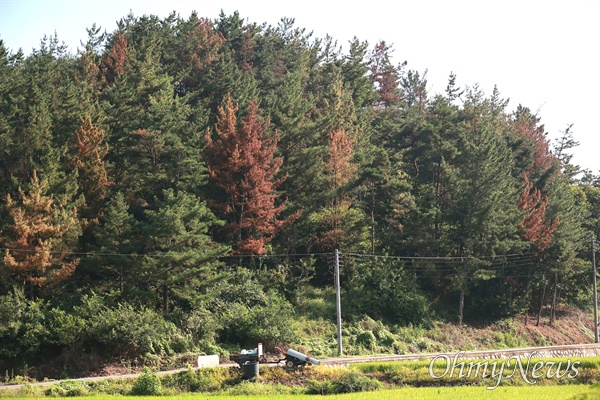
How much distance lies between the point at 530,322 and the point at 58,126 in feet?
134

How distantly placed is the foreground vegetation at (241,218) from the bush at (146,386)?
6341 mm

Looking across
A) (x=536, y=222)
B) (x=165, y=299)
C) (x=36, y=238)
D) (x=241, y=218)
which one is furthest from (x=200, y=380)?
(x=536, y=222)

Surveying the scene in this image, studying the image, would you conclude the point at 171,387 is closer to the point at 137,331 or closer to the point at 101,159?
the point at 137,331

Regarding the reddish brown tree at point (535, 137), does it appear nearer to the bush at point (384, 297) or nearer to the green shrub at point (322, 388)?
the bush at point (384, 297)

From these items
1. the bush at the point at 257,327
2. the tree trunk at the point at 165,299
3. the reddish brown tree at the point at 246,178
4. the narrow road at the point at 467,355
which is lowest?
the narrow road at the point at 467,355

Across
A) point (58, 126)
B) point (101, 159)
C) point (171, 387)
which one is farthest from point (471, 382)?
point (58, 126)

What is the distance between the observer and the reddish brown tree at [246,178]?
143 ft

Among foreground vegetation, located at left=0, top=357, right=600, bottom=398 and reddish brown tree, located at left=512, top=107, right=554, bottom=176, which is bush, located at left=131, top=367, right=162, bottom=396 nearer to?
foreground vegetation, located at left=0, top=357, right=600, bottom=398

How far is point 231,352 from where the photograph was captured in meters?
35.8

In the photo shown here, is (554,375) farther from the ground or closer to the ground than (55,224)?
closer to the ground

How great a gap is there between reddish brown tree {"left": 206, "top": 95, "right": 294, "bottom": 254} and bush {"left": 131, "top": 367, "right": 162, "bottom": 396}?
1721 cm

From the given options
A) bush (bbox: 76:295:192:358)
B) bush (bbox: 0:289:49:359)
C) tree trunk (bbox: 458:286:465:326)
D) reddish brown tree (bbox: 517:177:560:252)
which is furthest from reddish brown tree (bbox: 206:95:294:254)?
reddish brown tree (bbox: 517:177:560:252)

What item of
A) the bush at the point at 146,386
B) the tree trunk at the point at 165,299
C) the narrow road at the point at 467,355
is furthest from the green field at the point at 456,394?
the tree trunk at the point at 165,299

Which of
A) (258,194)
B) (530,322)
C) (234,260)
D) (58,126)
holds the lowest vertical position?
(530,322)
